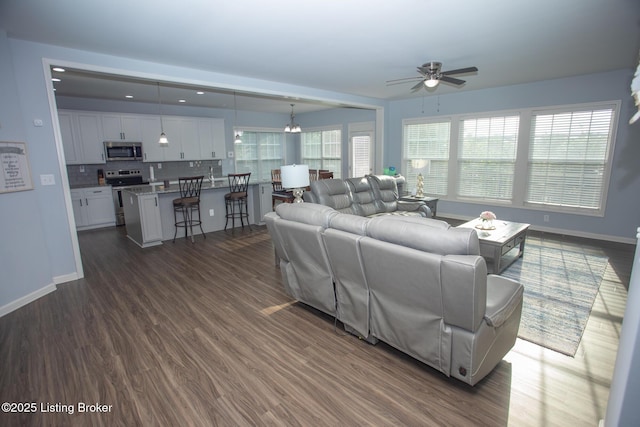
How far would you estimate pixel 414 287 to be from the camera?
76.9 inches

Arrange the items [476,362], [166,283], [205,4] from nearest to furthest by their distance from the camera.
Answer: [476,362], [205,4], [166,283]

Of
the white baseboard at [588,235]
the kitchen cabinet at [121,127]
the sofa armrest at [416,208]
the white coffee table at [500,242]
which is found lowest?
→ the white baseboard at [588,235]

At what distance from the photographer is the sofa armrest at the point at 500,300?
1.90 metres

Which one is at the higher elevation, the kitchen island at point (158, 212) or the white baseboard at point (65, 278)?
the kitchen island at point (158, 212)

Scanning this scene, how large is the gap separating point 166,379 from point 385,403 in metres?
1.51

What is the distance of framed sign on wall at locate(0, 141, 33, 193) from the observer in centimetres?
310

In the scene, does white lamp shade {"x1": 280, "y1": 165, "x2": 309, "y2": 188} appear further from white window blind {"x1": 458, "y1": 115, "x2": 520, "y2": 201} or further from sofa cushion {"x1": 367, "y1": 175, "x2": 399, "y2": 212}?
white window blind {"x1": 458, "y1": 115, "x2": 520, "y2": 201}

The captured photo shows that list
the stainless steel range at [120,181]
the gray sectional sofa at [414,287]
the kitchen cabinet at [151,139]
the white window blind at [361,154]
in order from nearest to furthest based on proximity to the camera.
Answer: the gray sectional sofa at [414,287]
the stainless steel range at [120,181]
the kitchen cabinet at [151,139]
the white window blind at [361,154]

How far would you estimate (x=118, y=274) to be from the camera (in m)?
4.06

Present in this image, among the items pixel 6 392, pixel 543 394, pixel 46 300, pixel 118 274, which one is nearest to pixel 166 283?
pixel 118 274

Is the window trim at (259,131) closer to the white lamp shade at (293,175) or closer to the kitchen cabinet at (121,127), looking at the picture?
the kitchen cabinet at (121,127)

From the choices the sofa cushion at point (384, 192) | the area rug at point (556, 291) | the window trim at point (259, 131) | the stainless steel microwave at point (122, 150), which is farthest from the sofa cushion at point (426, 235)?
the window trim at point (259, 131)

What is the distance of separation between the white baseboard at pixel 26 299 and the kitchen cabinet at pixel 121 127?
4.19m

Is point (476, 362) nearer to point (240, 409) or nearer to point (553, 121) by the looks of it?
point (240, 409)
